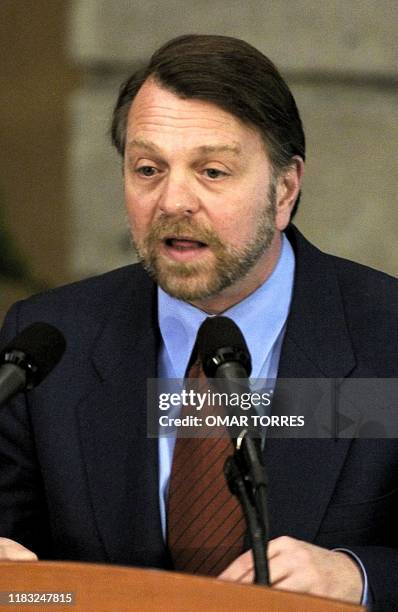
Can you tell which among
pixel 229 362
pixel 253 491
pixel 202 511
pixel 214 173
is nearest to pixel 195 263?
pixel 214 173

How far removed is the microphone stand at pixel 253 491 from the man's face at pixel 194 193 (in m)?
0.58

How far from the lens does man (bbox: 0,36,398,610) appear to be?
2129 millimetres

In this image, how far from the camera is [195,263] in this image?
2.12 metres

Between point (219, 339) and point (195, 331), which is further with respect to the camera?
point (195, 331)

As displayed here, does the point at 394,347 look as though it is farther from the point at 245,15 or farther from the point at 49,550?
the point at 245,15

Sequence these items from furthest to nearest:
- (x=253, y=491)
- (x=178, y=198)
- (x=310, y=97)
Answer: (x=310, y=97) → (x=178, y=198) → (x=253, y=491)

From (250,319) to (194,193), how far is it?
0.27 meters

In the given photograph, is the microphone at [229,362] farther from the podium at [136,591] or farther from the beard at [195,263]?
the beard at [195,263]

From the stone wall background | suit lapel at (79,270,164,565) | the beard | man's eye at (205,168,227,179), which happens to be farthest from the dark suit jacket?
the stone wall background

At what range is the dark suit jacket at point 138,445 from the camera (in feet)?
7.06

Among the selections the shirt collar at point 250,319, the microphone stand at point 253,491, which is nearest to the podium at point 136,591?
the microphone stand at point 253,491

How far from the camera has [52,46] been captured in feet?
12.2

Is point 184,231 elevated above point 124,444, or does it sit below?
above

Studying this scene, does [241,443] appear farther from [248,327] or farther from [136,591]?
[248,327]
